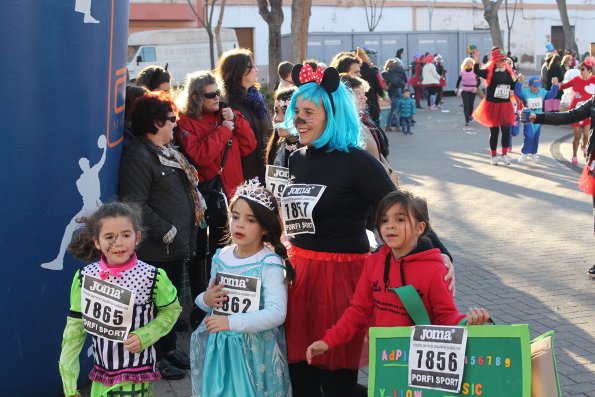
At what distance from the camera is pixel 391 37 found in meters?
30.4

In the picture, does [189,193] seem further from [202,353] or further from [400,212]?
[400,212]

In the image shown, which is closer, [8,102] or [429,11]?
[8,102]

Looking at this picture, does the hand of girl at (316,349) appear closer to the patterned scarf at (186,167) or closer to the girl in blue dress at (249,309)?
the girl in blue dress at (249,309)

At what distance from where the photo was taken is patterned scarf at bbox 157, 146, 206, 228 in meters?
4.75

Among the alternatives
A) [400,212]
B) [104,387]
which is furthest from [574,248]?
[104,387]

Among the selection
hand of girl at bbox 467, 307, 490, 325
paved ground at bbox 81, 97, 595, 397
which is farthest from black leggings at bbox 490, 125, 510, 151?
hand of girl at bbox 467, 307, 490, 325

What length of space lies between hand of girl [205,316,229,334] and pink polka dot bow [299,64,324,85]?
1.15m

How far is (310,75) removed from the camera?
3656 millimetres

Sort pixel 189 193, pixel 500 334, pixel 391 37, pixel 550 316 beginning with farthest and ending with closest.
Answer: pixel 391 37, pixel 550 316, pixel 189 193, pixel 500 334

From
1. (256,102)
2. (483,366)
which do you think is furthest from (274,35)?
(483,366)

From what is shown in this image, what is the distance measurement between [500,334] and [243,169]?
3.77 meters

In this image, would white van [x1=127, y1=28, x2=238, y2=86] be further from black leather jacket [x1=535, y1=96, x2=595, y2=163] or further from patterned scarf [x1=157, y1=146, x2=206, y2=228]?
patterned scarf [x1=157, y1=146, x2=206, y2=228]

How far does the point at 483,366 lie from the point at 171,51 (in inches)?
1046

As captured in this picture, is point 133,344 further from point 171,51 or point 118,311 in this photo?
point 171,51
